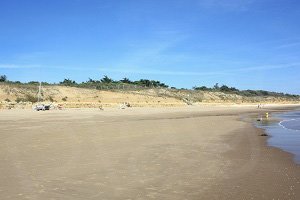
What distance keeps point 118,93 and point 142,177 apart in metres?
68.5

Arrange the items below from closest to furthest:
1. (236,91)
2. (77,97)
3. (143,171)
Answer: (143,171) < (77,97) < (236,91)

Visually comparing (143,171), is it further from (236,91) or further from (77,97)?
(236,91)

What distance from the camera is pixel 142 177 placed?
8.68 m

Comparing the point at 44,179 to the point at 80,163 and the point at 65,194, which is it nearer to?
the point at 65,194

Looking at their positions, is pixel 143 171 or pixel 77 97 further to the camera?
pixel 77 97

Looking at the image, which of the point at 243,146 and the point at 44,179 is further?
the point at 243,146

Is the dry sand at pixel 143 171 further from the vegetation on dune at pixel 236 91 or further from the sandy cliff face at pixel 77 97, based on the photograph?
the vegetation on dune at pixel 236 91

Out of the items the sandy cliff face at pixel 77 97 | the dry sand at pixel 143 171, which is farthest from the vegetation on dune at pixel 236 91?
the dry sand at pixel 143 171

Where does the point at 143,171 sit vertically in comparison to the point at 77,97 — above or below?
below

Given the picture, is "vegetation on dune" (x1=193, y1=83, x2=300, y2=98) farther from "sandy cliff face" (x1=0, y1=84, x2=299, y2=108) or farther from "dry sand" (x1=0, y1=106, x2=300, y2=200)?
"dry sand" (x1=0, y1=106, x2=300, y2=200)

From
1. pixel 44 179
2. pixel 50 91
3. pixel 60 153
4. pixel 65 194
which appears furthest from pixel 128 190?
pixel 50 91

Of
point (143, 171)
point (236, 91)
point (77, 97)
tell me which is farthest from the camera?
point (236, 91)

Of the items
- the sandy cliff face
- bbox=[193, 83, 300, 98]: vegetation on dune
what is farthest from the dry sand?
bbox=[193, 83, 300, 98]: vegetation on dune

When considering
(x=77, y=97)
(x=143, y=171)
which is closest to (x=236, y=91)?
(x=77, y=97)
